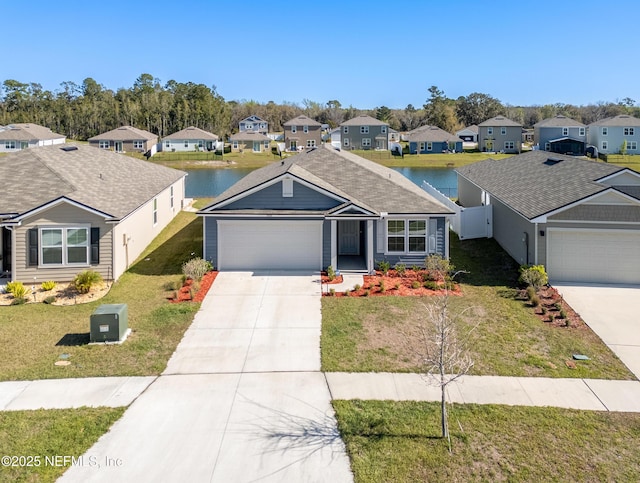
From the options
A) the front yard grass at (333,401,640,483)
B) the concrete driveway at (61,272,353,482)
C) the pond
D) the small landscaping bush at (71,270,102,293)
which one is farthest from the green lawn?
the pond

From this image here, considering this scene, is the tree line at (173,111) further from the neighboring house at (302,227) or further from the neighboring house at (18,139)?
the neighboring house at (302,227)

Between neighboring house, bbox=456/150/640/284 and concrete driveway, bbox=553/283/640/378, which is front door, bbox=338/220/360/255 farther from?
concrete driveway, bbox=553/283/640/378

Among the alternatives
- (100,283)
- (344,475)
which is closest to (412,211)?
(100,283)

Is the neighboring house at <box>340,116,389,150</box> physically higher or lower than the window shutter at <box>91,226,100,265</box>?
higher

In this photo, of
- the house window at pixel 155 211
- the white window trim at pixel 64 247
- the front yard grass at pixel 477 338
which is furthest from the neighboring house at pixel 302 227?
the house window at pixel 155 211

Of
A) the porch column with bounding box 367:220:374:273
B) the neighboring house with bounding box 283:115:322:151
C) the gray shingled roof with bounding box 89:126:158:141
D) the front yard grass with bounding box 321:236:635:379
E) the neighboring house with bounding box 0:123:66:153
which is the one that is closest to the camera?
the front yard grass with bounding box 321:236:635:379

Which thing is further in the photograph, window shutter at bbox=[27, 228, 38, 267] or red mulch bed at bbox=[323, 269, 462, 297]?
window shutter at bbox=[27, 228, 38, 267]

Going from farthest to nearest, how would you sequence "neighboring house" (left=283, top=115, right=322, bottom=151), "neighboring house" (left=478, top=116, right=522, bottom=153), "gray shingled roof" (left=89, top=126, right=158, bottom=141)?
"neighboring house" (left=283, top=115, right=322, bottom=151), "neighboring house" (left=478, top=116, right=522, bottom=153), "gray shingled roof" (left=89, top=126, right=158, bottom=141)
